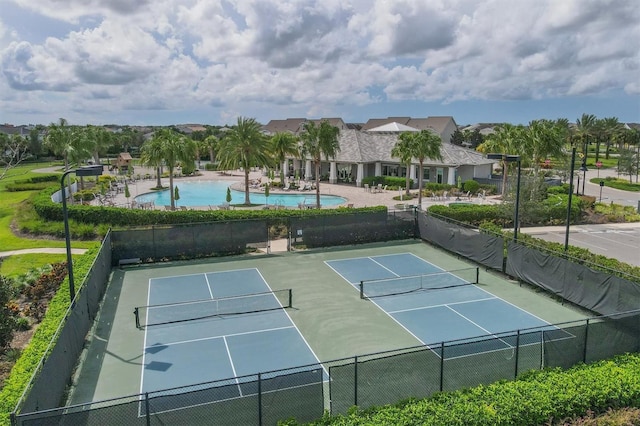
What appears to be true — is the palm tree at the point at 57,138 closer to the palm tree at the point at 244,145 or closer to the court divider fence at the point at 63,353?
the palm tree at the point at 244,145

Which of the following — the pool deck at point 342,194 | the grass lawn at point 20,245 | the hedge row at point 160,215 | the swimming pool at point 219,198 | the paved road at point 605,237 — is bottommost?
the paved road at point 605,237

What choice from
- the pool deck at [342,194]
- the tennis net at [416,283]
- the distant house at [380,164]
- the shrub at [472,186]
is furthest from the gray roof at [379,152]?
the tennis net at [416,283]

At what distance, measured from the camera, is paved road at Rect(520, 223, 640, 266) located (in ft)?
90.5

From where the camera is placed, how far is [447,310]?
1836cm

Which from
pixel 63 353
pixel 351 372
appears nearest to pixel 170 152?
pixel 63 353

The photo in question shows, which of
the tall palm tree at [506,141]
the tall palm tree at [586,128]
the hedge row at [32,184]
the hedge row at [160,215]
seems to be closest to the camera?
the hedge row at [160,215]

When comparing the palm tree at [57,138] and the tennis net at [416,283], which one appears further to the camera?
the palm tree at [57,138]

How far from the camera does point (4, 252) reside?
86.9 ft

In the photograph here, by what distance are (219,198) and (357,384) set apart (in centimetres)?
4304

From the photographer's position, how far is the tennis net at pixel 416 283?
20.4 m

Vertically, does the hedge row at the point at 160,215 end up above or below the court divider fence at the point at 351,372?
above

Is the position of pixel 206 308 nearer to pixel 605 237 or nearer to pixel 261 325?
pixel 261 325

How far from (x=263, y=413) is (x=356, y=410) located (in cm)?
193

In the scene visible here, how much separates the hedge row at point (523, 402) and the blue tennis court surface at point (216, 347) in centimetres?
182
